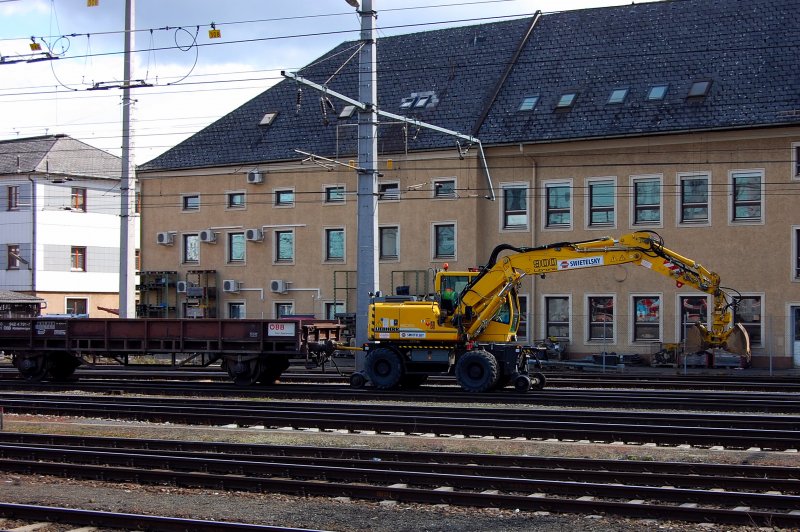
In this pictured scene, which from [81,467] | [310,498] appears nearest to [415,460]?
[310,498]

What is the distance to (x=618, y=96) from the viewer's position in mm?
39750

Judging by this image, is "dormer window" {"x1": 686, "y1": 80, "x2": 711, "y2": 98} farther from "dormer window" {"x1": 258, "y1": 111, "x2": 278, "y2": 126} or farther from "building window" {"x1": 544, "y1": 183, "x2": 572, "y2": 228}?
"dormer window" {"x1": 258, "y1": 111, "x2": 278, "y2": 126}

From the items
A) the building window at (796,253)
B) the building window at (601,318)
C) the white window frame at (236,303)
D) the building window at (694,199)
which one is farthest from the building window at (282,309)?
the building window at (796,253)

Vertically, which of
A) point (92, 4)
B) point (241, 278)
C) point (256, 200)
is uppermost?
point (92, 4)

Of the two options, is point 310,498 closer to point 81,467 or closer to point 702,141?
point 81,467

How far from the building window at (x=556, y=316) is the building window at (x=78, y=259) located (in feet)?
104

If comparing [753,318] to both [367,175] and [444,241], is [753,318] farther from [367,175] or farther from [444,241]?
[367,175]

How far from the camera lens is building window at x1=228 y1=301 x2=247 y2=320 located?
154ft

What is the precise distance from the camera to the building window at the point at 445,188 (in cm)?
4238

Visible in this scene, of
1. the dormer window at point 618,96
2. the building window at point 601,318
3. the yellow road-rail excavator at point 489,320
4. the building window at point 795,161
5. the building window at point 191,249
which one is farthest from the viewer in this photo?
the building window at point 191,249

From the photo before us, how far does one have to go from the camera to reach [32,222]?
59.5 metres

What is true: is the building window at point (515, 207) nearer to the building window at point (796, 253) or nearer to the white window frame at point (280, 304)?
the building window at point (796, 253)

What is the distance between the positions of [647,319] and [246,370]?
15.9 m

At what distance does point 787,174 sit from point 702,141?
9.83 feet
